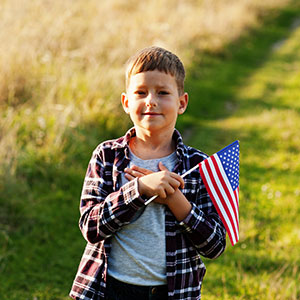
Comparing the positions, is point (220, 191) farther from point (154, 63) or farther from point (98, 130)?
point (98, 130)

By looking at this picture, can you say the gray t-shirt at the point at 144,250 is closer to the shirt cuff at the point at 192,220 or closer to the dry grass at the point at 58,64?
the shirt cuff at the point at 192,220

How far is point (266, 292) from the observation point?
354 centimetres

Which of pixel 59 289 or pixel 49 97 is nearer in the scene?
pixel 59 289

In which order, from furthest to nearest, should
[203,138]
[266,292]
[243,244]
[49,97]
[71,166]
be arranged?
[203,138], [49,97], [71,166], [243,244], [266,292]

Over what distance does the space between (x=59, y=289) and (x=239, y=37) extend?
1232cm

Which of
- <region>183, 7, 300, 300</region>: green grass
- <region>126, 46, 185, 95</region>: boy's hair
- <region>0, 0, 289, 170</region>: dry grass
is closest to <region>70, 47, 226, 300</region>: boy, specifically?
<region>126, 46, 185, 95</region>: boy's hair

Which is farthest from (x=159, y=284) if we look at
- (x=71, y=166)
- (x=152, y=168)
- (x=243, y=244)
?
(x=71, y=166)

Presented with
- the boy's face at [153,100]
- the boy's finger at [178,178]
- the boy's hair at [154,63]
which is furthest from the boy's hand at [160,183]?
the boy's hair at [154,63]

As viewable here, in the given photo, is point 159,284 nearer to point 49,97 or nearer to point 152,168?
point 152,168

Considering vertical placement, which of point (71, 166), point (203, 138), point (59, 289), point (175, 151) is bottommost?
point (59, 289)

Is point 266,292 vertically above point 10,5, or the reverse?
point 10,5

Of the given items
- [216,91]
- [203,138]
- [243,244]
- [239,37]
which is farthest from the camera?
[239,37]

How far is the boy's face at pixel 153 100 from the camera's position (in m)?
2.19

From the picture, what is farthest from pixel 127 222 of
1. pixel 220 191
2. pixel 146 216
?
pixel 220 191
